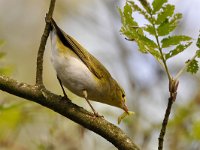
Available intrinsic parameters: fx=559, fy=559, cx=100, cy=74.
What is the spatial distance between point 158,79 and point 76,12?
3.20m

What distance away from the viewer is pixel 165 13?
9.62 feet

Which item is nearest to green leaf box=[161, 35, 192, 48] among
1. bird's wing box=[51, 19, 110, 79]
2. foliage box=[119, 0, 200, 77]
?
foliage box=[119, 0, 200, 77]

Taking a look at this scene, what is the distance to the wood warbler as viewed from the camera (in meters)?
4.01

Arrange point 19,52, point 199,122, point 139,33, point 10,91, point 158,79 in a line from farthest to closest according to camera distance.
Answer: point 19,52
point 158,79
point 199,122
point 10,91
point 139,33

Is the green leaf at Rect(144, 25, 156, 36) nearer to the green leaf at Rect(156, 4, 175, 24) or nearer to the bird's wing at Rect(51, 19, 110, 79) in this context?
the green leaf at Rect(156, 4, 175, 24)

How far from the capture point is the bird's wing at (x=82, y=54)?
3.98 m

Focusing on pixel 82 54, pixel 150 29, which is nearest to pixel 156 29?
pixel 150 29

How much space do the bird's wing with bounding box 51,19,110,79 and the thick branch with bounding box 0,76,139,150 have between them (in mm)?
620

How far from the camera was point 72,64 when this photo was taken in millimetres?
4047

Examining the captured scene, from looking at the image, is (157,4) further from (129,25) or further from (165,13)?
(129,25)

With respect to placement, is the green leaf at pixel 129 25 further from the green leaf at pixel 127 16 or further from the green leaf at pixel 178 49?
the green leaf at pixel 178 49

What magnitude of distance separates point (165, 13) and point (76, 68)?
128cm

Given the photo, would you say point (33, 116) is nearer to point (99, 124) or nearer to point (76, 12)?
point (99, 124)

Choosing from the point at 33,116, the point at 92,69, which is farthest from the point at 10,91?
the point at 33,116
